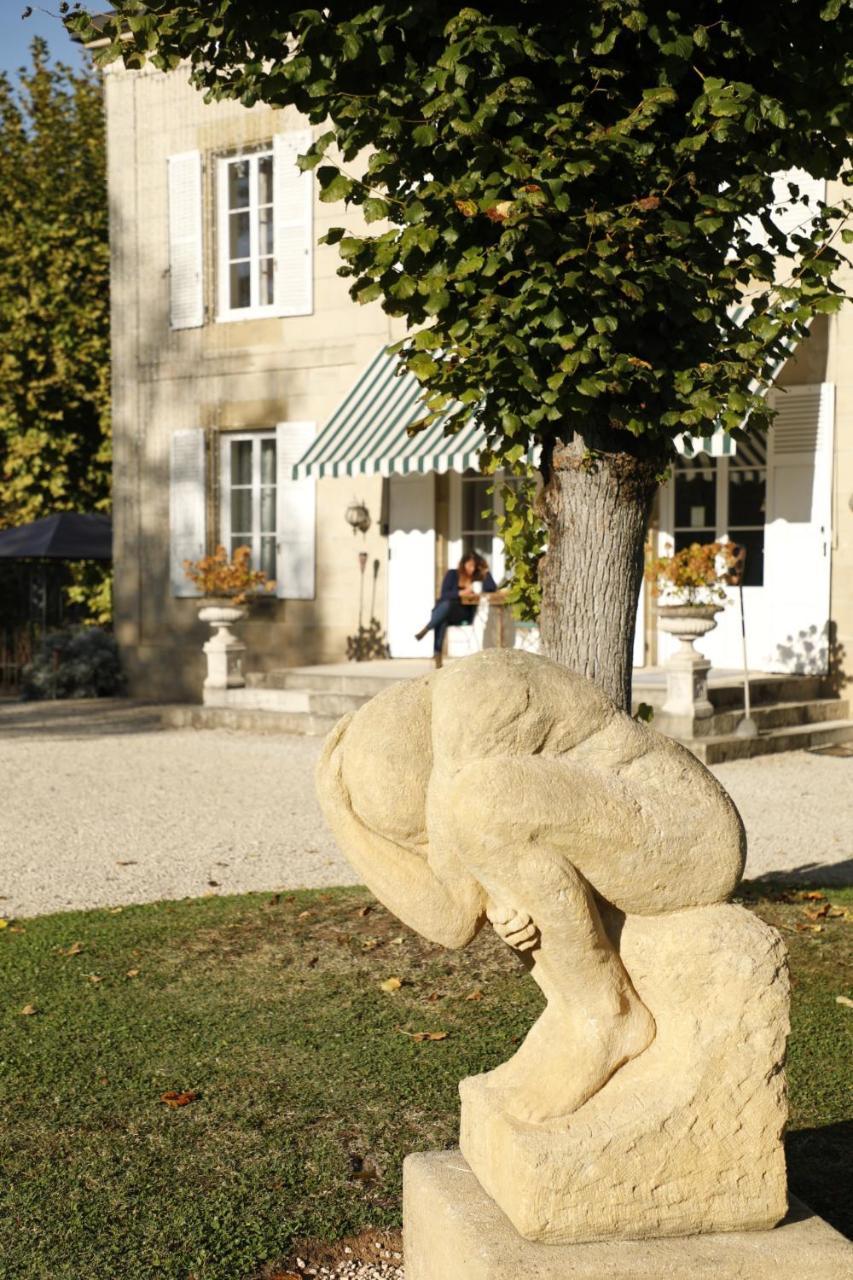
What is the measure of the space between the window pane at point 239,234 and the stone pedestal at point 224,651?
435 cm

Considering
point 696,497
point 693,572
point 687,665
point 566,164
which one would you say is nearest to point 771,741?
point 687,665

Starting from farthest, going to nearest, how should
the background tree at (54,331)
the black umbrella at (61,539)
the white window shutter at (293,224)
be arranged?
the background tree at (54,331) → the black umbrella at (61,539) → the white window shutter at (293,224)

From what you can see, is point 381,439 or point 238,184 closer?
point 381,439

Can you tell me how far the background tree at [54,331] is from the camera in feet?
66.9

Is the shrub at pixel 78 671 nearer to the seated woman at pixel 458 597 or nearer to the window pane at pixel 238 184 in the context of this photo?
the seated woman at pixel 458 597

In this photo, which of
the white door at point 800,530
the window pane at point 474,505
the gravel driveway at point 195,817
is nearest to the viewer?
the gravel driveway at point 195,817

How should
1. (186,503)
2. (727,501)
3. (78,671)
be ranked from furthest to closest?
(78,671) < (186,503) < (727,501)

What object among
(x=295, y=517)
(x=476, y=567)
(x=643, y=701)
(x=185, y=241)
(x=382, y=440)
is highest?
(x=185, y=241)

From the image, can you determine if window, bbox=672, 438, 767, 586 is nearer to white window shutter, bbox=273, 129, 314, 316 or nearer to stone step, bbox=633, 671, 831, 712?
stone step, bbox=633, 671, 831, 712

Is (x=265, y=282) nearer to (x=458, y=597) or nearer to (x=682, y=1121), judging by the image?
(x=458, y=597)

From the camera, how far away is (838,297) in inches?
201

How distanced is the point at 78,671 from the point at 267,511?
326 cm

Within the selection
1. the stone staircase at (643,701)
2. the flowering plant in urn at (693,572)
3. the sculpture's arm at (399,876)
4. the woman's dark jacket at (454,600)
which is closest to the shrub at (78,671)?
the stone staircase at (643,701)

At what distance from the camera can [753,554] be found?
562 inches
